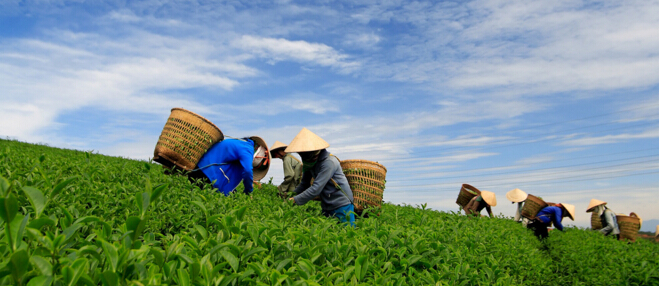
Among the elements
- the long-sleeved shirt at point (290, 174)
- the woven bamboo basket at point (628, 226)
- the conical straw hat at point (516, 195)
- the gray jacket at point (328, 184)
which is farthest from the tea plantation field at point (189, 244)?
the woven bamboo basket at point (628, 226)

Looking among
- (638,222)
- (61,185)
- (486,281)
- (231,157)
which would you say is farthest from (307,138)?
(638,222)

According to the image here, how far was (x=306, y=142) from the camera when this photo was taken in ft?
16.3

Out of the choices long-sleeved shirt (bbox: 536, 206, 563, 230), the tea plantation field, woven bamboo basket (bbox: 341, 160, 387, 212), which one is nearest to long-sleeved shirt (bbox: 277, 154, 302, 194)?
woven bamboo basket (bbox: 341, 160, 387, 212)

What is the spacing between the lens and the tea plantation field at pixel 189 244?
50.8 inches

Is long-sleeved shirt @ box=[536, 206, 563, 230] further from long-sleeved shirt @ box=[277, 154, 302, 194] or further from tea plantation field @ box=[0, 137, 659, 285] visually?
long-sleeved shirt @ box=[277, 154, 302, 194]

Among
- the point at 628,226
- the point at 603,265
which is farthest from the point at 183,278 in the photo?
the point at 628,226

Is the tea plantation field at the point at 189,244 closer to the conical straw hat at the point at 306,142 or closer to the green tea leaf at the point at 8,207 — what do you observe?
the green tea leaf at the point at 8,207

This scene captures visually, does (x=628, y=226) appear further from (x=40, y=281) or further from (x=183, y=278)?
(x=40, y=281)

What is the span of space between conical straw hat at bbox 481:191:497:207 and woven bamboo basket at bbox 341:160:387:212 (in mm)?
6685

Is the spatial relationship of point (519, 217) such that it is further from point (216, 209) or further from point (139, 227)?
point (139, 227)

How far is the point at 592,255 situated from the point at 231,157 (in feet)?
24.3

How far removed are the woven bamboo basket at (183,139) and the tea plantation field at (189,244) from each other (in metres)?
0.44

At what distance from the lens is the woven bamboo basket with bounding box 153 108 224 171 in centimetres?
491

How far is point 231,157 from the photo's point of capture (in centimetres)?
527
